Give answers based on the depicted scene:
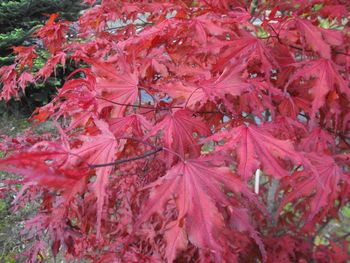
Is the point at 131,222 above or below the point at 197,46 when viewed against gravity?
below

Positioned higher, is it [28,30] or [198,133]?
[198,133]

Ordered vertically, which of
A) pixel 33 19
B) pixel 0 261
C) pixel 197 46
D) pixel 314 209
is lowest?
pixel 0 261

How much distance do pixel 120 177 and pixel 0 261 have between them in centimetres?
184

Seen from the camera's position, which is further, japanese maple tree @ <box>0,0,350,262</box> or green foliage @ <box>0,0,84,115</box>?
green foliage @ <box>0,0,84,115</box>

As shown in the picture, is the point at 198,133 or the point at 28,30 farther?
the point at 28,30

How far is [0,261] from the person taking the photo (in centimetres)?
283

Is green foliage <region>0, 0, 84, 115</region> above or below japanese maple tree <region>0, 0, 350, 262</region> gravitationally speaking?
below

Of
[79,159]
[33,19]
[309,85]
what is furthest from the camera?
[33,19]

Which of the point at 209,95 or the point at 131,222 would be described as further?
the point at 131,222

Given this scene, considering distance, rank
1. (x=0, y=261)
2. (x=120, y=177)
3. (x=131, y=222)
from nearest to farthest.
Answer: (x=131, y=222), (x=120, y=177), (x=0, y=261)

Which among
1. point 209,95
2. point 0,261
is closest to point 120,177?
point 209,95

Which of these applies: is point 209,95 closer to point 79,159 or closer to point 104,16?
point 79,159

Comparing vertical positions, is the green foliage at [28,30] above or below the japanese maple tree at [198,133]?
below

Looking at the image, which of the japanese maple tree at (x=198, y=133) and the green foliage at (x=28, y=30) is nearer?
the japanese maple tree at (x=198, y=133)
